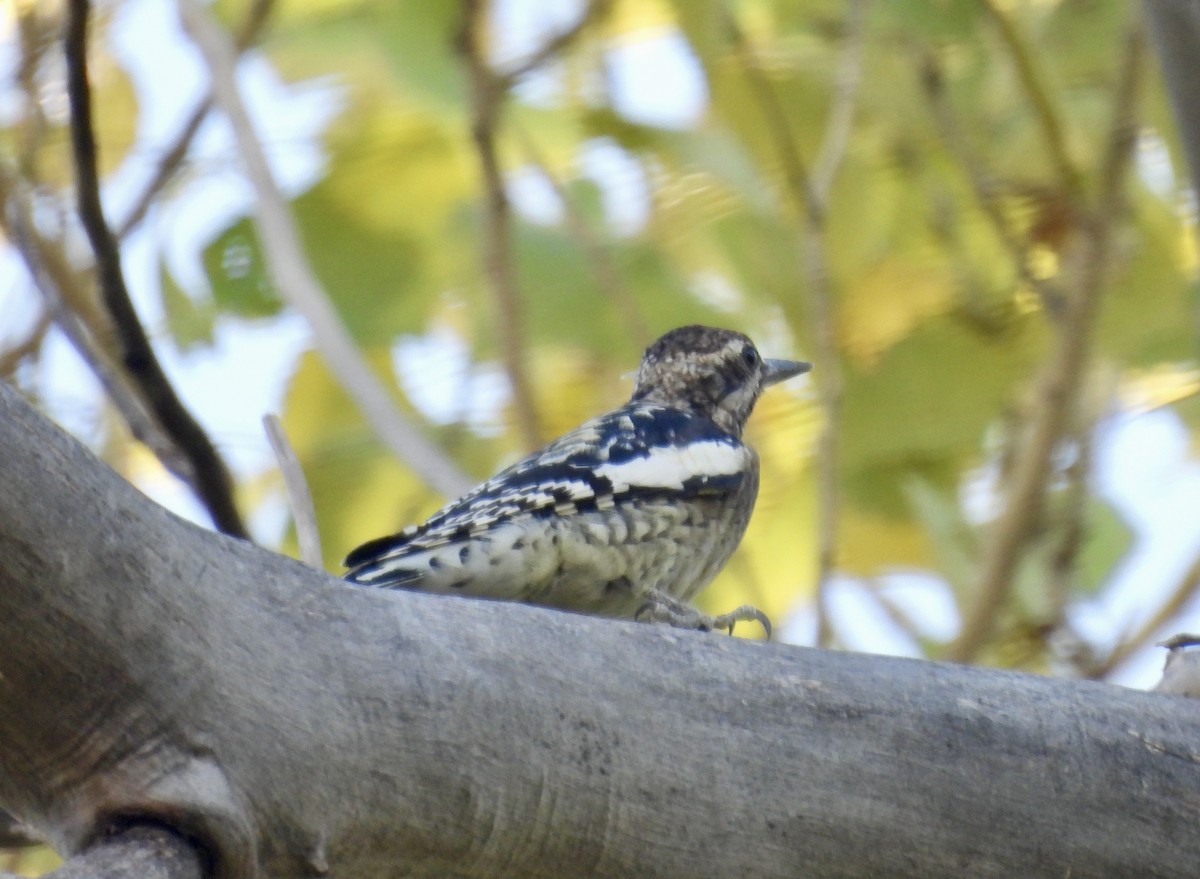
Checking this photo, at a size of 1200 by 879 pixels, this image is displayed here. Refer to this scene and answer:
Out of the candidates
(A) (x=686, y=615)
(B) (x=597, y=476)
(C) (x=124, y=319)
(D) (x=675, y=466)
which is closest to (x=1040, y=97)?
(D) (x=675, y=466)

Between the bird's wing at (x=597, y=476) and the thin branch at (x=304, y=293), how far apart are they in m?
0.34

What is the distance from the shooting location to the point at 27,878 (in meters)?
1.52

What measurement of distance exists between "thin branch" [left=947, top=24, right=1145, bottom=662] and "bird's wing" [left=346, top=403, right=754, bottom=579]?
65 cm

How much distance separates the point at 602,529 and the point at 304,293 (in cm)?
96

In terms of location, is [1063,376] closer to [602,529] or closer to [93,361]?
[602,529]

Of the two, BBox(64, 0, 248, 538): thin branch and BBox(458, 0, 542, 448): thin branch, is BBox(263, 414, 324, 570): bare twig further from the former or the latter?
BBox(458, 0, 542, 448): thin branch

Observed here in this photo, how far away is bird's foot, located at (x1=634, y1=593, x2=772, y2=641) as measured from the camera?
123 inches

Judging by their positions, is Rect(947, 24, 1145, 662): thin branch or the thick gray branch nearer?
the thick gray branch

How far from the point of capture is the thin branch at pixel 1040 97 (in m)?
3.99

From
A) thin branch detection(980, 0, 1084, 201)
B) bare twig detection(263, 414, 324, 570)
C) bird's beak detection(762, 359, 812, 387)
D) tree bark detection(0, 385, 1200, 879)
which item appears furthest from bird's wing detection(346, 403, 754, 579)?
thin branch detection(980, 0, 1084, 201)

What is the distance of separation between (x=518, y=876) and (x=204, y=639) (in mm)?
520

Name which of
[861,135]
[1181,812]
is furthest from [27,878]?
[861,135]

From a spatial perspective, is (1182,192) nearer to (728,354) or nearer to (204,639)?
(728,354)

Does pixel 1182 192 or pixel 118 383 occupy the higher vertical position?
pixel 1182 192
